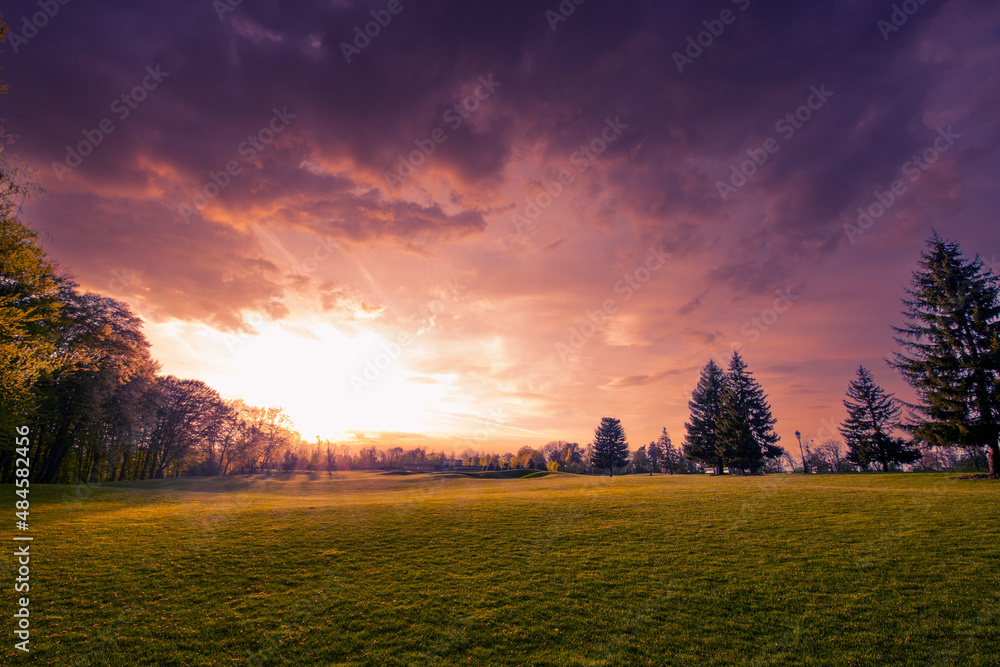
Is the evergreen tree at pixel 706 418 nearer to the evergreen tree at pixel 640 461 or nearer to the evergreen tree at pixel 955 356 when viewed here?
the evergreen tree at pixel 955 356

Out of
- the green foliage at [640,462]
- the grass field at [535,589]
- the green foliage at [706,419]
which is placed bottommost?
the green foliage at [640,462]

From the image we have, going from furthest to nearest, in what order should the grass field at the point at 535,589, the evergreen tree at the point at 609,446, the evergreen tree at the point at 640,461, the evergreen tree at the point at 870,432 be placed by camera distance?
the evergreen tree at the point at 640,461 → the evergreen tree at the point at 609,446 → the evergreen tree at the point at 870,432 → the grass field at the point at 535,589

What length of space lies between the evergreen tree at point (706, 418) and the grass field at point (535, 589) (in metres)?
44.2

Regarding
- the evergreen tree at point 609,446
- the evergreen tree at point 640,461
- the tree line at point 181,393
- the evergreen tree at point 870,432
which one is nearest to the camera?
the tree line at point 181,393

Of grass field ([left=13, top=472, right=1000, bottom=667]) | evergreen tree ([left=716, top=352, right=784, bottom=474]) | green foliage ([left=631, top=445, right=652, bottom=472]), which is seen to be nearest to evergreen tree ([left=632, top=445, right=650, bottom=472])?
green foliage ([left=631, top=445, right=652, bottom=472])

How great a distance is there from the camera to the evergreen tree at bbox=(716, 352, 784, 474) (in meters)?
56.0

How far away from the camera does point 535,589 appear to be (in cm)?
1116

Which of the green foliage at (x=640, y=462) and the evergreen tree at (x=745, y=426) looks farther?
the green foliage at (x=640, y=462)

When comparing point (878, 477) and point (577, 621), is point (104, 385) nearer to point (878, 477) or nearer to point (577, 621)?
point (577, 621)

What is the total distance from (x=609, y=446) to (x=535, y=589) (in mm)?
76541

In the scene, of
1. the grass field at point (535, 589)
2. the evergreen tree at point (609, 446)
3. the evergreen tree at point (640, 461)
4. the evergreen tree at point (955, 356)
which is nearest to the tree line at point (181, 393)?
the evergreen tree at point (955, 356)

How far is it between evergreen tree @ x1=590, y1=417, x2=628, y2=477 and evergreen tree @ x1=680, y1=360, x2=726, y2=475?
60.9ft

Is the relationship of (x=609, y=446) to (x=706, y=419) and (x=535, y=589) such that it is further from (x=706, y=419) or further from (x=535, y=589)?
(x=535, y=589)

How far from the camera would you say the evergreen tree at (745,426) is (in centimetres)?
5600
